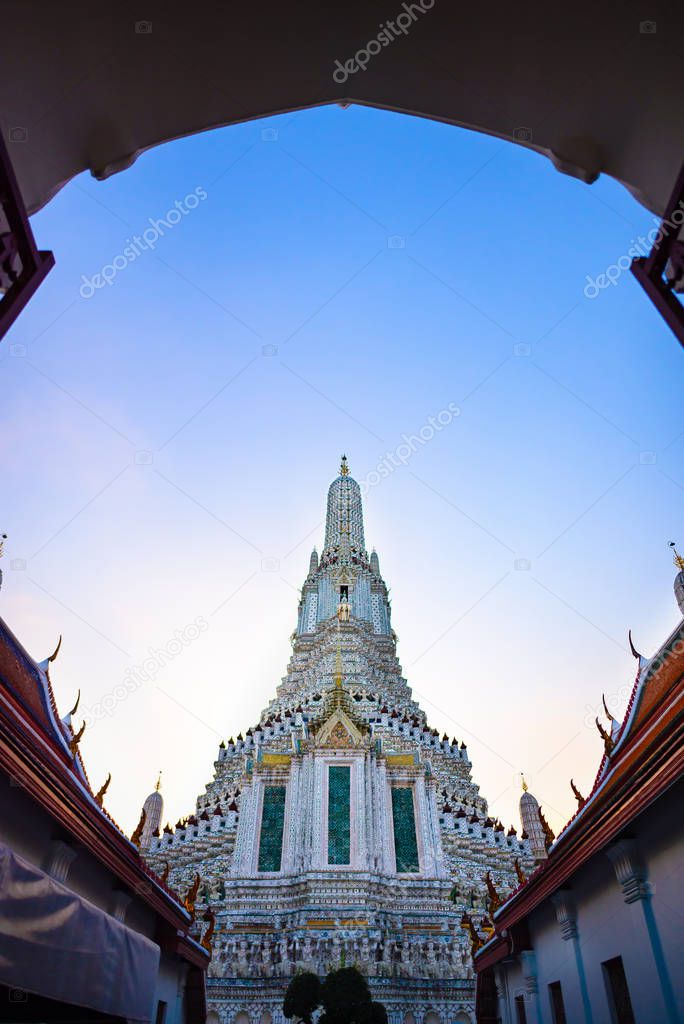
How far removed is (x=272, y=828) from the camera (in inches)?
972

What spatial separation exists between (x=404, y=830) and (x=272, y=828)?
518cm

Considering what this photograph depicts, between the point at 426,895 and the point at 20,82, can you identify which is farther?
the point at 426,895

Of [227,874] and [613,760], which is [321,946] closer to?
[227,874]

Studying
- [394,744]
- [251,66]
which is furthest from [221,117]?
[394,744]

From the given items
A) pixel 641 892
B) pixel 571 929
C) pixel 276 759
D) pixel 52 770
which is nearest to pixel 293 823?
pixel 276 759

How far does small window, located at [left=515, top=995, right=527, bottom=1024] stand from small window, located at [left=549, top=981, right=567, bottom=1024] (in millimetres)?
1836

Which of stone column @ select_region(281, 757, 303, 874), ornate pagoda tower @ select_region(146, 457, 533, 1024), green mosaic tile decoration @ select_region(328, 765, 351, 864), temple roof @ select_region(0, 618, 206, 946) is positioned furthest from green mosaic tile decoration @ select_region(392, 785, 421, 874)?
temple roof @ select_region(0, 618, 206, 946)

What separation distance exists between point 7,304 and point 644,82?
13.3 feet

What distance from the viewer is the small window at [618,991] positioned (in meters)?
6.79

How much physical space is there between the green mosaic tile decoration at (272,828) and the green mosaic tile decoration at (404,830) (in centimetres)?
446

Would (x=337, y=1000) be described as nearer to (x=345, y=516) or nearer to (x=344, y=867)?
(x=344, y=867)

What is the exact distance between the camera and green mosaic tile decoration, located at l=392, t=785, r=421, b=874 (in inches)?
933

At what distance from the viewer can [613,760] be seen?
363 inches

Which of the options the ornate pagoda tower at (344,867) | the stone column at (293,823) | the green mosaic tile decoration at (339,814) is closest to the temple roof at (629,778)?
the ornate pagoda tower at (344,867)
